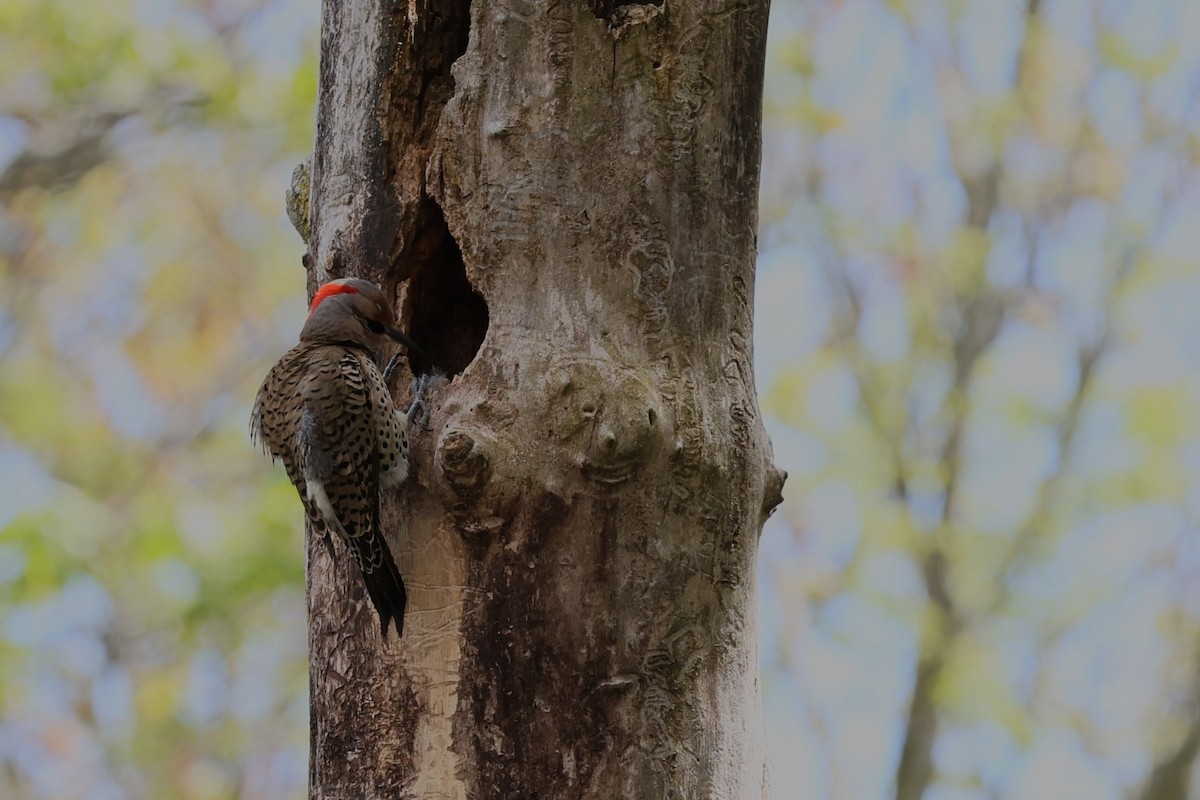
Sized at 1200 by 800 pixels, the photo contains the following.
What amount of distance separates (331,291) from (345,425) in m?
0.31

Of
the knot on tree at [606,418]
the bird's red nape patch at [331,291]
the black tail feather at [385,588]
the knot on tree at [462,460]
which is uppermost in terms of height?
the bird's red nape patch at [331,291]

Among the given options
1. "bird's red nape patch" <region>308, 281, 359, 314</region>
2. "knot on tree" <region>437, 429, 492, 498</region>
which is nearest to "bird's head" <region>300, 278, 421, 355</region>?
"bird's red nape patch" <region>308, 281, 359, 314</region>

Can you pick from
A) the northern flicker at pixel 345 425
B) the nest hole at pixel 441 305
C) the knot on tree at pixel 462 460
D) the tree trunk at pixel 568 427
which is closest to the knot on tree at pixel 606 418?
the tree trunk at pixel 568 427

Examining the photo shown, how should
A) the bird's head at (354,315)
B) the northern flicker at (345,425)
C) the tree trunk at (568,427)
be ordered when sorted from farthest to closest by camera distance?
1. the bird's head at (354,315)
2. the northern flicker at (345,425)
3. the tree trunk at (568,427)

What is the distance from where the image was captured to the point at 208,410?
1116 centimetres

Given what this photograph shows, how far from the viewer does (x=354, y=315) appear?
288cm

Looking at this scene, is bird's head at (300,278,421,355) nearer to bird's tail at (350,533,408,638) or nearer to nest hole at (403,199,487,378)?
nest hole at (403,199,487,378)

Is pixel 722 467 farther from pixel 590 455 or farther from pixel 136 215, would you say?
pixel 136 215

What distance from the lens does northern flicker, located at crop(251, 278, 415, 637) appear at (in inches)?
103

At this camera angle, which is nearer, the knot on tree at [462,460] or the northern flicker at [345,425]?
the knot on tree at [462,460]

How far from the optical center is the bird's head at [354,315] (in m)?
2.82

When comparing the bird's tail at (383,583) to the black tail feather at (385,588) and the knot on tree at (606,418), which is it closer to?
the black tail feather at (385,588)

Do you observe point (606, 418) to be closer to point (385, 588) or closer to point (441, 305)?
point (385, 588)

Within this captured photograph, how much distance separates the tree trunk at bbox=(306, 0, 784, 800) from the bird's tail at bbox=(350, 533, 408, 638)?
0.03 m
